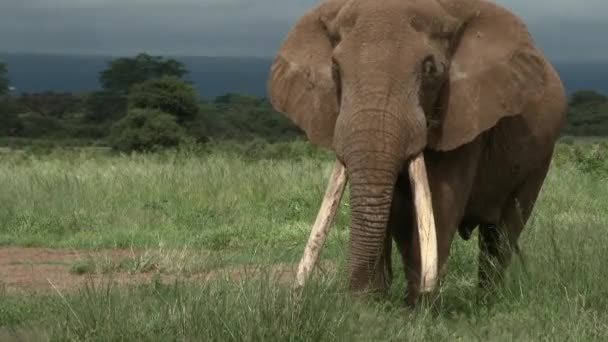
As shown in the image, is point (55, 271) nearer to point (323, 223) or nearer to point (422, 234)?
point (323, 223)

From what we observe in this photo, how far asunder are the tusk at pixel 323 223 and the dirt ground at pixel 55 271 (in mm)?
961

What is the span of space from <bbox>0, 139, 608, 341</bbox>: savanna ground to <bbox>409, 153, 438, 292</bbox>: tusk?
227 millimetres

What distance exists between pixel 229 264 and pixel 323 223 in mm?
2538

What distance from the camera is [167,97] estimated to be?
4188cm

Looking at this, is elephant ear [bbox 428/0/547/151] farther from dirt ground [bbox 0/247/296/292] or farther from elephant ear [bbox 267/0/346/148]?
dirt ground [bbox 0/247/296/292]

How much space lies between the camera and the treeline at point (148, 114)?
124 ft

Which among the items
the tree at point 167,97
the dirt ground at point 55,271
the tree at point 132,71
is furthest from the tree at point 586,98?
the dirt ground at point 55,271

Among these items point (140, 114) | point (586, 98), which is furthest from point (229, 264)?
point (586, 98)

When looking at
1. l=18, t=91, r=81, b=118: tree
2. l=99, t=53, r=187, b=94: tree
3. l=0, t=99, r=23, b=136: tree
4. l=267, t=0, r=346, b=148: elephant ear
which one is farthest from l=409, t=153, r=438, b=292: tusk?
l=18, t=91, r=81, b=118: tree

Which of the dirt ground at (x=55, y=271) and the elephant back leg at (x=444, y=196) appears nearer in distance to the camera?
the elephant back leg at (x=444, y=196)

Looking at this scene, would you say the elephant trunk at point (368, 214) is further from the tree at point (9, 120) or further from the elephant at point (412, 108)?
the tree at point (9, 120)

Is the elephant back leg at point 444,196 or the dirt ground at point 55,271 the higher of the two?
the elephant back leg at point 444,196

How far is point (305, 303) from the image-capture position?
236 inches

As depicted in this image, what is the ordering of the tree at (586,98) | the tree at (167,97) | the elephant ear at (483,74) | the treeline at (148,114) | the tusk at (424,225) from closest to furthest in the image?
the tusk at (424,225), the elephant ear at (483,74), the treeline at (148,114), the tree at (167,97), the tree at (586,98)
